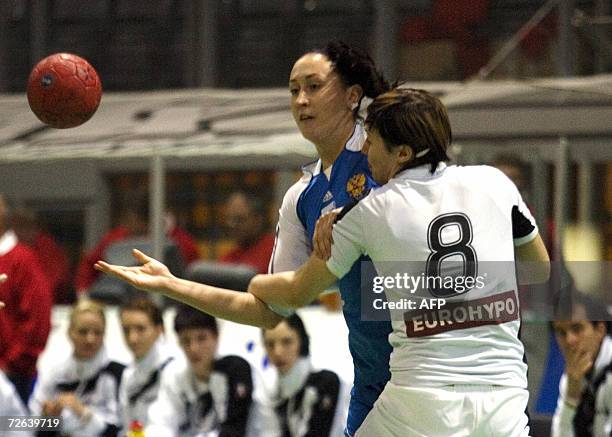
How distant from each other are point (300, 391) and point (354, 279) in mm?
2847

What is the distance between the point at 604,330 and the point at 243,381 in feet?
5.69

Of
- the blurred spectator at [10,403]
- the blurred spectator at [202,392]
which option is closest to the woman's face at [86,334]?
the blurred spectator at [10,403]

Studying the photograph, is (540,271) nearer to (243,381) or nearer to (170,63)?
(243,381)

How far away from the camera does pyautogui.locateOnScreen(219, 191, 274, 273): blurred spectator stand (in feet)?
26.6

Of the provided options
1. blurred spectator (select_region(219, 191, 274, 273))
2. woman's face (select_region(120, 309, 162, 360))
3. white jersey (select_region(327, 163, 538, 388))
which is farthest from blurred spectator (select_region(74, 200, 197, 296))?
white jersey (select_region(327, 163, 538, 388))

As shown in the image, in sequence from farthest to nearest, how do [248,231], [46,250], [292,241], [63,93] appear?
[46,250]
[248,231]
[63,93]
[292,241]

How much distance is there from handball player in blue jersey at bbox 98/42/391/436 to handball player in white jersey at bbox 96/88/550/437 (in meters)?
0.39

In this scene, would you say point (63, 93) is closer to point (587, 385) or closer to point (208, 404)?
point (208, 404)

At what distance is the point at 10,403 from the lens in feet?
23.2

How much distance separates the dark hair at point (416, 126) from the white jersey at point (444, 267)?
1.5 inches

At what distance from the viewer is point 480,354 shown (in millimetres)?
3561

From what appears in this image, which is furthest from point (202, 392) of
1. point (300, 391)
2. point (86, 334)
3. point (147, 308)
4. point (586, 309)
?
point (586, 309)

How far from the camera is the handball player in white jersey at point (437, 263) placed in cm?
354

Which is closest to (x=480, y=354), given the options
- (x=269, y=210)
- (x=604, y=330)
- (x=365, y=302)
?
(x=365, y=302)
